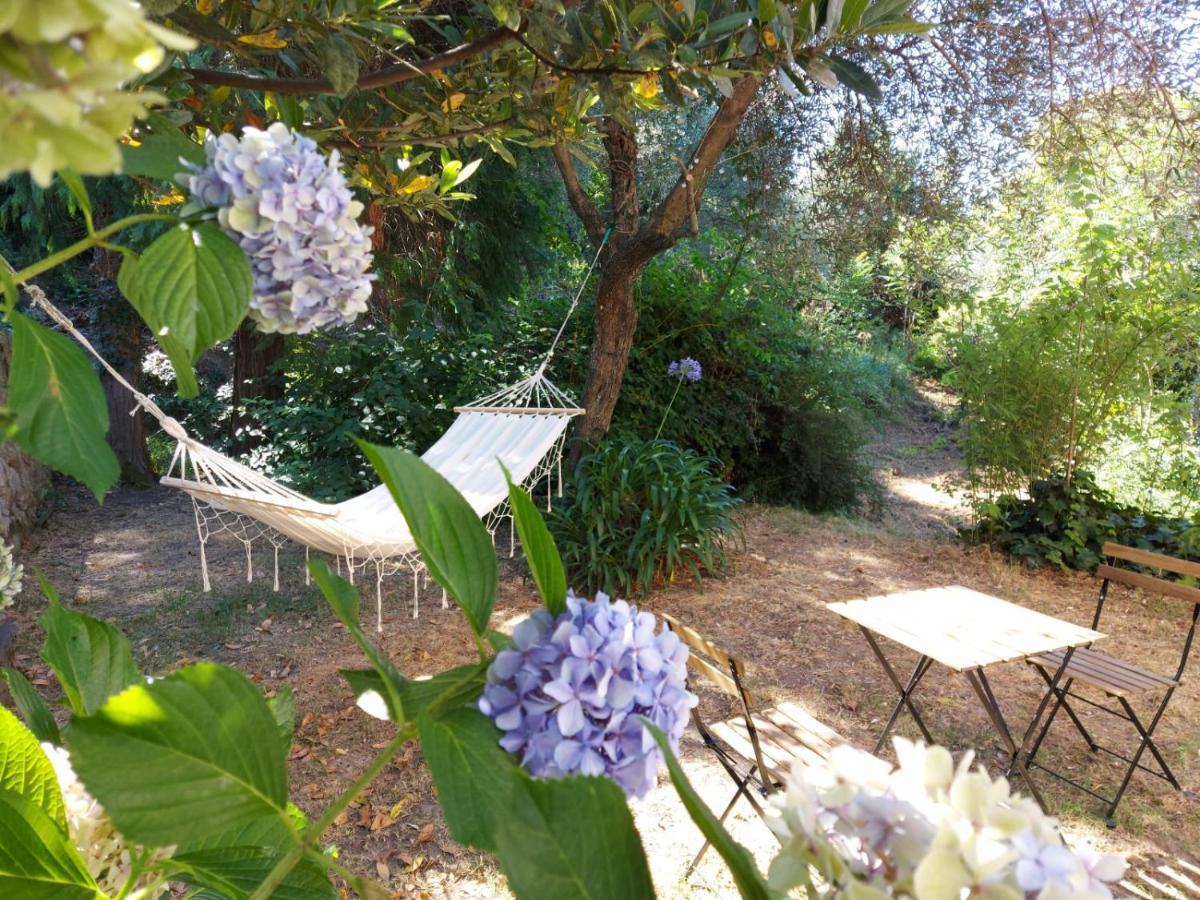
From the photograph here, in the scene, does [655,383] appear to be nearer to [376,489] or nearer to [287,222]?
[376,489]

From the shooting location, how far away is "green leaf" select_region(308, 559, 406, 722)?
339 millimetres

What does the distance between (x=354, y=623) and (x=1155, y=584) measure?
10.2 ft

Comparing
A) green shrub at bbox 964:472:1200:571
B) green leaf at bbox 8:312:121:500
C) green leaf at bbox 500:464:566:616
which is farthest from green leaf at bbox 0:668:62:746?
green shrub at bbox 964:472:1200:571

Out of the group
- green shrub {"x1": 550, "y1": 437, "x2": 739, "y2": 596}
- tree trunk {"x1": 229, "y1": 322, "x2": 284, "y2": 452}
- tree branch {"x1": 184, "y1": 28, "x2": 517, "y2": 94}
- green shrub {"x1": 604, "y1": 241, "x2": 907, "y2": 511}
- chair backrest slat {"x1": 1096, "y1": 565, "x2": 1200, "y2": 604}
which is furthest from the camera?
tree trunk {"x1": 229, "y1": 322, "x2": 284, "y2": 452}

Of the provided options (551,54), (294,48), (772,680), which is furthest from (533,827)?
(772,680)

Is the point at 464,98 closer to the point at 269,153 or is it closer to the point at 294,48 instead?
the point at 294,48

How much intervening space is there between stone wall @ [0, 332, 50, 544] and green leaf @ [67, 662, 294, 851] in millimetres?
4412

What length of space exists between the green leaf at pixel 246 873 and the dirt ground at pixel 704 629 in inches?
68.7

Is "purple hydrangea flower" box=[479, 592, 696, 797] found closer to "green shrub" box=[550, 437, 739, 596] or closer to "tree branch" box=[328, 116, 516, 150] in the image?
"tree branch" box=[328, 116, 516, 150]

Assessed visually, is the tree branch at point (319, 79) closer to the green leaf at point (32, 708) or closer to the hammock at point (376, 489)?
the green leaf at point (32, 708)

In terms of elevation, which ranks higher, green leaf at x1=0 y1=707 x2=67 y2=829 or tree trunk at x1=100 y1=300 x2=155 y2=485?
green leaf at x1=0 y1=707 x2=67 y2=829

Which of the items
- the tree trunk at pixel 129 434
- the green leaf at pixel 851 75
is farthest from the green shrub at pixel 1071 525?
the tree trunk at pixel 129 434

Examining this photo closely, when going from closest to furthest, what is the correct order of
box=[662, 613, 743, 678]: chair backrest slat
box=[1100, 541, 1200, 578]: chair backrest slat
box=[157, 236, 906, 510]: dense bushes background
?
box=[662, 613, 743, 678]: chair backrest slat < box=[1100, 541, 1200, 578]: chair backrest slat < box=[157, 236, 906, 510]: dense bushes background

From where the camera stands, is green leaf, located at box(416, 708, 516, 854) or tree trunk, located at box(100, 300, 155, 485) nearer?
green leaf, located at box(416, 708, 516, 854)
